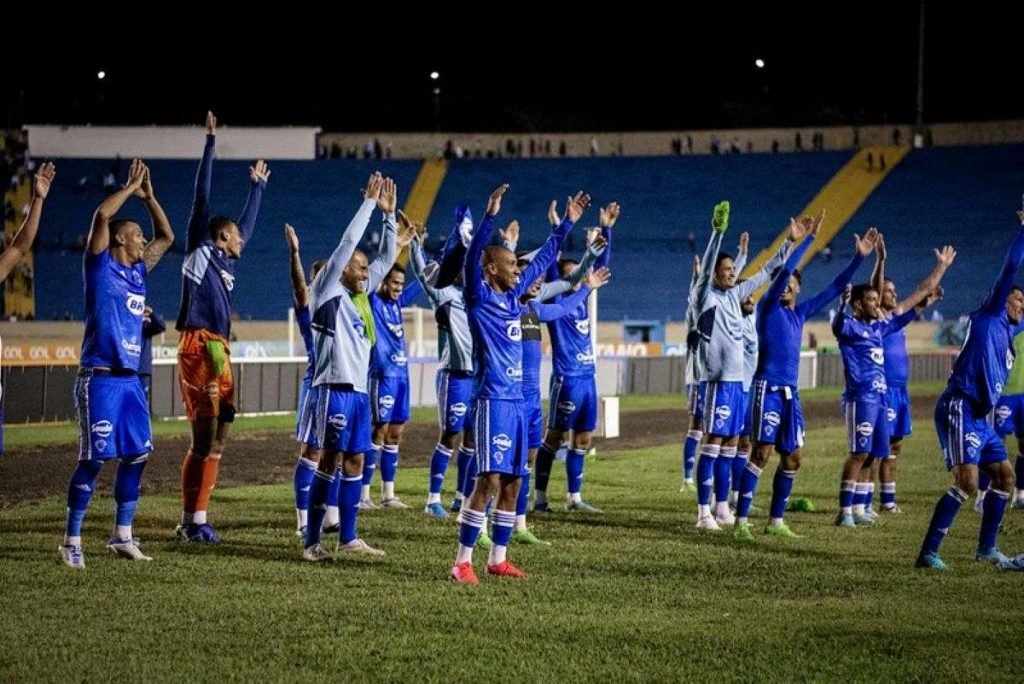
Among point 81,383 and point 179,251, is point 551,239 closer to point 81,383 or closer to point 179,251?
point 81,383

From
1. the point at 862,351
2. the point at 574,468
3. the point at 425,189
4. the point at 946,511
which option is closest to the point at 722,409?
the point at 862,351

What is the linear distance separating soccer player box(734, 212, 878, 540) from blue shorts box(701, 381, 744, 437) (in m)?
0.34

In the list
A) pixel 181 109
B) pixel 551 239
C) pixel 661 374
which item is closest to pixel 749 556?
pixel 551 239

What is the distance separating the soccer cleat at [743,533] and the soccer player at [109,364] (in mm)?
5140

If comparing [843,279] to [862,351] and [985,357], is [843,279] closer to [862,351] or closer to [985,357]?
[862,351]

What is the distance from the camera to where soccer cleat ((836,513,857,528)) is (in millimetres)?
13736

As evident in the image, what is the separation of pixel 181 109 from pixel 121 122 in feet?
9.39

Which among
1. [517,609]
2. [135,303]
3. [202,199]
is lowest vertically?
[517,609]

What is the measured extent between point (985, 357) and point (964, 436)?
0.62m

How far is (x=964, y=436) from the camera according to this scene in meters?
10.7

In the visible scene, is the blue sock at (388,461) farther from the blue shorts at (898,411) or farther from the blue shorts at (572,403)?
the blue shorts at (898,411)

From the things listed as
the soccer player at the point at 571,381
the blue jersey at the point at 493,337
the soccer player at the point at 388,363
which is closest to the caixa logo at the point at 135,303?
the blue jersey at the point at 493,337

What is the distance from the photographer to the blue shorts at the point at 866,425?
14070mm

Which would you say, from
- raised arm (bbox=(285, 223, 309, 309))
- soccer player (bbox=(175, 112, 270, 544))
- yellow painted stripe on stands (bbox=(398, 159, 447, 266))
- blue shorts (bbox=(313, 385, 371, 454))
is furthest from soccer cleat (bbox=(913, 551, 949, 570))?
yellow painted stripe on stands (bbox=(398, 159, 447, 266))
